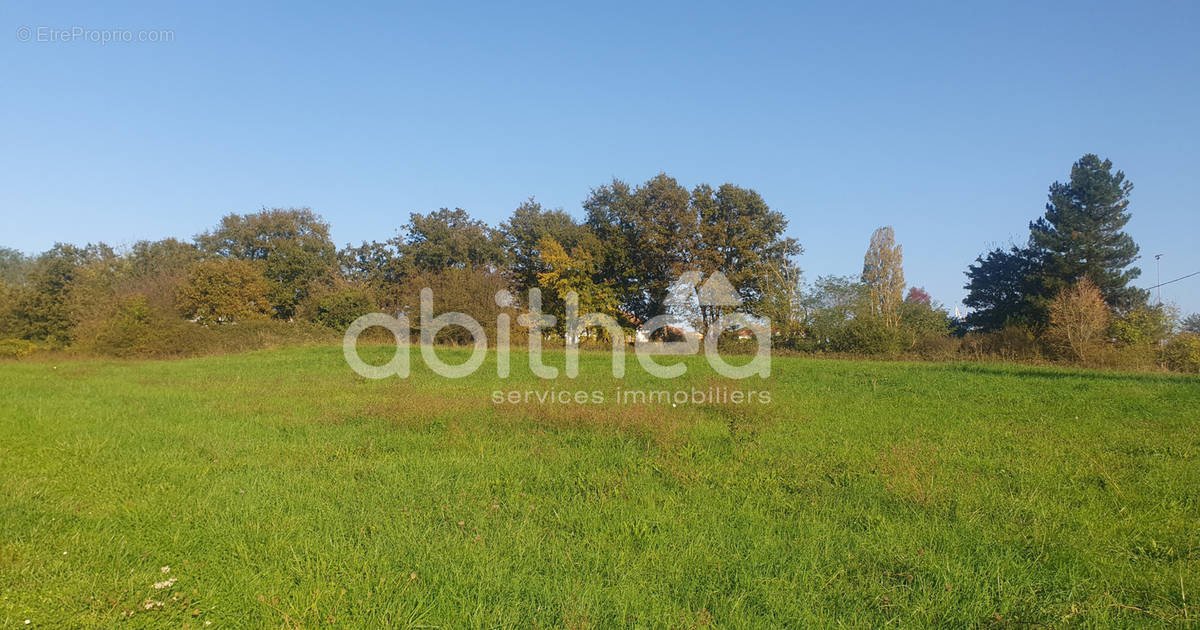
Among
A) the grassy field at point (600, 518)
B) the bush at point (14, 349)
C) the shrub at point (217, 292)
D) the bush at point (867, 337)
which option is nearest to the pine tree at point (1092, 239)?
the bush at point (867, 337)

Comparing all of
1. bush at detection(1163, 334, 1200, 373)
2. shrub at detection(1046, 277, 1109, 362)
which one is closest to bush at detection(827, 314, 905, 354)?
shrub at detection(1046, 277, 1109, 362)

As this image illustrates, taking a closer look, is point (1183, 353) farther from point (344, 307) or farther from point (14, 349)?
point (14, 349)

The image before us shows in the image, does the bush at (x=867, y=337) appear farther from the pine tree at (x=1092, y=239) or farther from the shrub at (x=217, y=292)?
the shrub at (x=217, y=292)

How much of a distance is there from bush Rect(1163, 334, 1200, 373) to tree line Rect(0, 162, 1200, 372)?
27cm

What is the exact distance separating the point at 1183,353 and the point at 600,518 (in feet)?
90.0

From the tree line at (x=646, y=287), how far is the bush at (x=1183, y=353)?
273 millimetres

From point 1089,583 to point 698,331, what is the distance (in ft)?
97.2

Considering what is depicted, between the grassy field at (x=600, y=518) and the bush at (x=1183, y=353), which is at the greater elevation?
the bush at (x=1183, y=353)

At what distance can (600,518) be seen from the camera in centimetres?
443

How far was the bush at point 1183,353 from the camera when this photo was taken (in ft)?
68.5

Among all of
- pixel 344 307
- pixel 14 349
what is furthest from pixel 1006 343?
pixel 14 349

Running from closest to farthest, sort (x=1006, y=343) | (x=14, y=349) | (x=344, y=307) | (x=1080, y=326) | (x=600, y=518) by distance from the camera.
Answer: (x=600, y=518) < (x=1080, y=326) < (x=1006, y=343) < (x=14, y=349) < (x=344, y=307)

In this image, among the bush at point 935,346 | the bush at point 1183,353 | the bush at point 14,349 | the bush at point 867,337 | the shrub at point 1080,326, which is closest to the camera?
the bush at point 1183,353

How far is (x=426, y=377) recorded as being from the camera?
14.7 meters
